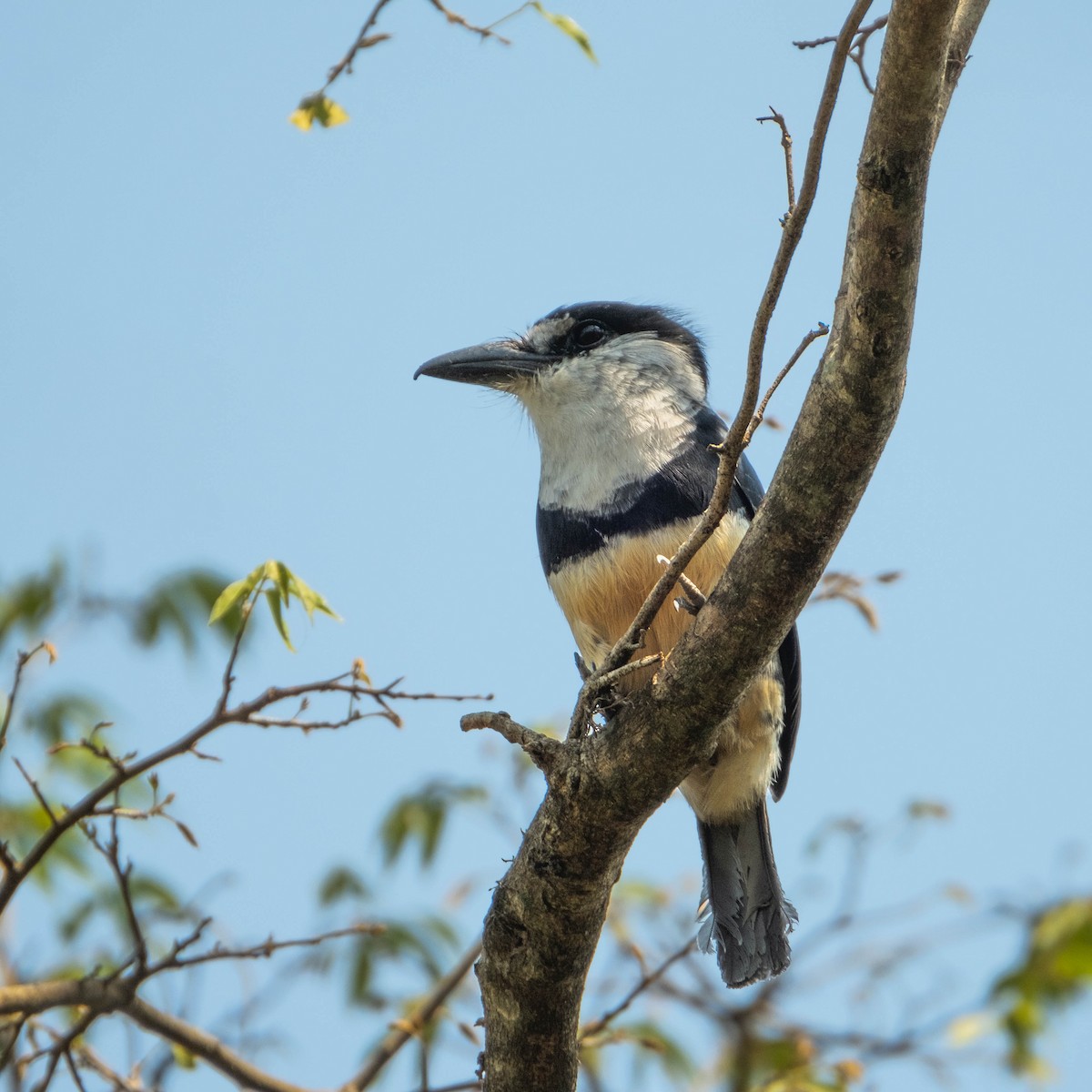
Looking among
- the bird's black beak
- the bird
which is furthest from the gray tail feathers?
the bird's black beak

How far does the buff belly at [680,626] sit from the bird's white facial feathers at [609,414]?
0.19m

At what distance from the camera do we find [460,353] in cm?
421

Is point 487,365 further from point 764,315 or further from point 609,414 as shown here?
point 764,315

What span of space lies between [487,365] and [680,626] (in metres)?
1.19

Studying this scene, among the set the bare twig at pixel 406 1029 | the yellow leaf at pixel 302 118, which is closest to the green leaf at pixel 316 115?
the yellow leaf at pixel 302 118

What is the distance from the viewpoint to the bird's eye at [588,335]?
13.9 ft

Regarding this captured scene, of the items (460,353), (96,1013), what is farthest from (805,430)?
(460,353)

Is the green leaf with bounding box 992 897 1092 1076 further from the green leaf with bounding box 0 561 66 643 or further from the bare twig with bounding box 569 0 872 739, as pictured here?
the green leaf with bounding box 0 561 66 643

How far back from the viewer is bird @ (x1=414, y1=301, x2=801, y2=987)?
3.40 metres

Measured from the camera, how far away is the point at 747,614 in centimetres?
239

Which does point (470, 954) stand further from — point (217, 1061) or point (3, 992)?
point (3, 992)

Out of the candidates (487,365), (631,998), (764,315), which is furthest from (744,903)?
(764,315)

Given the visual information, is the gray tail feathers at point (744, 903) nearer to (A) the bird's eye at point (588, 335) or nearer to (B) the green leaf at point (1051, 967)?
(B) the green leaf at point (1051, 967)

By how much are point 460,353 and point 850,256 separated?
6.99ft
